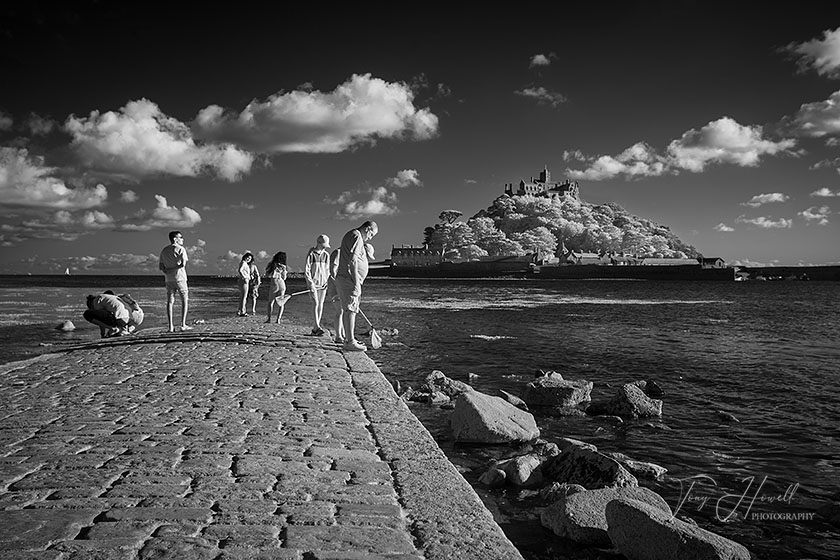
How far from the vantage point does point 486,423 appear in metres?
8.27

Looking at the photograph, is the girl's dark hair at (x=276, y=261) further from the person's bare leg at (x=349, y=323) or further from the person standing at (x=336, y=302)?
the person's bare leg at (x=349, y=323)

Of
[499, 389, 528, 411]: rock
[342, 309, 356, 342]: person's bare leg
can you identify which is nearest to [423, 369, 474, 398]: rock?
[499, 389, 528, 411]: rock

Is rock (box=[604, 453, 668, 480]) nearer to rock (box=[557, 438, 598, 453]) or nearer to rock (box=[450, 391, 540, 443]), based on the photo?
rock (box=[557, 438, 598, 453])

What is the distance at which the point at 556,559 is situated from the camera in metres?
5.00

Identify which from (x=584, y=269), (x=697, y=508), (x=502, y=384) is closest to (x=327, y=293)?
(x=502, y=384)

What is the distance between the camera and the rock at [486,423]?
8.24 m

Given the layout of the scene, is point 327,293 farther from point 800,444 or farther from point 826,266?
point 826,266

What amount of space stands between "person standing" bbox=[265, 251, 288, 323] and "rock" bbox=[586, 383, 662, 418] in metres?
11.5

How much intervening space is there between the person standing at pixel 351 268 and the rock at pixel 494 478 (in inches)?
217

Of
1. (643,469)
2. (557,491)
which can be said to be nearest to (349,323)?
(643,469)

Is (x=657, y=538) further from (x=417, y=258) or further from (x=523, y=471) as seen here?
(x=417, y=258)

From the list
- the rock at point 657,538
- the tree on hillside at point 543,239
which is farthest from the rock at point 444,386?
the tree on hillside at point 543,239

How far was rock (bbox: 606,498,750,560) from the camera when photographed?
4.39 m

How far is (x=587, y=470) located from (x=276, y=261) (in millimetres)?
13995
